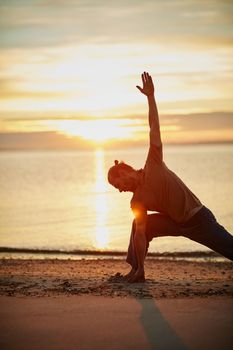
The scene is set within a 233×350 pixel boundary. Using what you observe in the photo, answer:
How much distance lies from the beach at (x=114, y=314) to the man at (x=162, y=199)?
1.97 ft

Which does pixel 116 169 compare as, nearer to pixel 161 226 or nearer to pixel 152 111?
pixel 152 111

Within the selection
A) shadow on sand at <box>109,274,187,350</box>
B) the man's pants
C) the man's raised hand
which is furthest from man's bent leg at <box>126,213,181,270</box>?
the man's raised hand

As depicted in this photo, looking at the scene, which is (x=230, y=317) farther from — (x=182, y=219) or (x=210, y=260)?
(x=210, y=260)

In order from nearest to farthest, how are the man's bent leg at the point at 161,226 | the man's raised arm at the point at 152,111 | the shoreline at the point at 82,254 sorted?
A: 1. the man's raised arm at the point at 152,111
2. the man's bent leg at the point at 161,226
3. the shoreline at the point at 82,254

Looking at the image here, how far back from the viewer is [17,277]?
844cm

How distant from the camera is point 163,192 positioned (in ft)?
23.6

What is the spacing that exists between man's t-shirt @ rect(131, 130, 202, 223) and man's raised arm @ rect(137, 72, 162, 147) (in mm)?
108

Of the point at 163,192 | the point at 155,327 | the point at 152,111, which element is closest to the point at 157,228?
the point at 163,192

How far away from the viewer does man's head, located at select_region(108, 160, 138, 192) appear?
284 inches

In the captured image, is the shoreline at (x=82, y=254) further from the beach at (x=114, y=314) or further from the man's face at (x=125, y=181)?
the man's face at (x=125, y=181)

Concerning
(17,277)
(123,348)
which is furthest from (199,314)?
(17,277)

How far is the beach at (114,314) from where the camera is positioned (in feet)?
16.5

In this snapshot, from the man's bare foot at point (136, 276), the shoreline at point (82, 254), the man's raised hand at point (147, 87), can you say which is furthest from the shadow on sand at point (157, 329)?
the shoreline at point (82, 254)

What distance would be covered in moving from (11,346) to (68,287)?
233 centimetres
